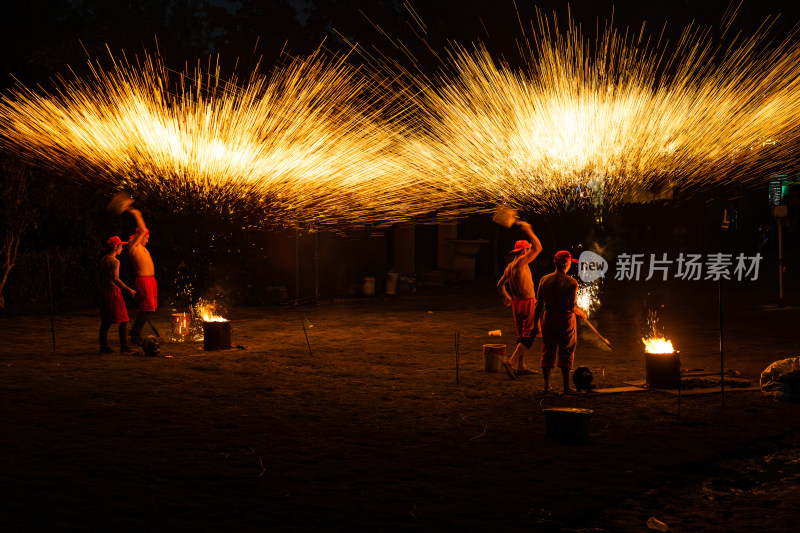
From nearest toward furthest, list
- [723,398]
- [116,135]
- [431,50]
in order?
[723,398]
[116,135]
[431,50]

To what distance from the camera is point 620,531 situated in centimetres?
513

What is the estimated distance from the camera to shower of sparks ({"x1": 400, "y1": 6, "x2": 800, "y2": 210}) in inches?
693

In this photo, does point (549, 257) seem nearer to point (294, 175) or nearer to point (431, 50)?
point (431, 50)

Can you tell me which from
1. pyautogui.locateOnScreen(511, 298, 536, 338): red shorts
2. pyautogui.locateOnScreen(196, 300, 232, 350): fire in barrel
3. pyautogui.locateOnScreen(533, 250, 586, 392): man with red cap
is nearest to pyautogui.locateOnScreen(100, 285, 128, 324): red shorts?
pyautogui.locateOnScreen(196, 300, 232, 350): fire in barrel

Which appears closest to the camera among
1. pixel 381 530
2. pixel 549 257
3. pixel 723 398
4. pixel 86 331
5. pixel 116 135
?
pixel 381 530

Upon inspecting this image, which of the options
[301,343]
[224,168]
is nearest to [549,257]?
[224,168]

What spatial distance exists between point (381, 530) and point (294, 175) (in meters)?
14.4

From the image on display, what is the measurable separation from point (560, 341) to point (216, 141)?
9.80 meters

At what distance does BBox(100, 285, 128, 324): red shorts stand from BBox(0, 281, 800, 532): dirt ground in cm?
62

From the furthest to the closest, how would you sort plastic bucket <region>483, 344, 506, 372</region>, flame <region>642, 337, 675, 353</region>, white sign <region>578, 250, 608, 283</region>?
white sign <region>578, 250, 608, 283</region> < plastic bucket <region>483, 344, 506, 372</region> < flame <region>642, 337, 675, 353</region>

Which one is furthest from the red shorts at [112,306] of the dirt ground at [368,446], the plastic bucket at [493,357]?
the plastic bucket at [493,357]

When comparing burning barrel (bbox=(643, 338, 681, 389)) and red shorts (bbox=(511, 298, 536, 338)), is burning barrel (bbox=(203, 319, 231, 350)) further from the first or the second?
burning barrel (bbox=(643, 338, 681, 389))

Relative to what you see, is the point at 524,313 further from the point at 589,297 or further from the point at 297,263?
the point at 589,297

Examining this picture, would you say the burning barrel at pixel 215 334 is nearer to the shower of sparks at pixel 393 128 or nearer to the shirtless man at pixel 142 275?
the shirtless man at pixel 142 275
